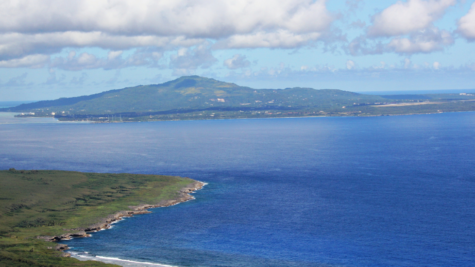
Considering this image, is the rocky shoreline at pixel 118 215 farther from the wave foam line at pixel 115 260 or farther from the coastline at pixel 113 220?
the wave foam line at pixel 115 260

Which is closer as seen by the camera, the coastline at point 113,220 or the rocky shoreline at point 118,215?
the coastline at point 113,220

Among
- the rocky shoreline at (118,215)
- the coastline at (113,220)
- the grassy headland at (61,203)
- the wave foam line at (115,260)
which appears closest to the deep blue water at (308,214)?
the wave foam line at (115,260)

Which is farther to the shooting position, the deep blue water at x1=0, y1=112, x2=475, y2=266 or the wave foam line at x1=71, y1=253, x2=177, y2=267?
the deep blue water at x1=0, y1=112, x2=475, y2=266

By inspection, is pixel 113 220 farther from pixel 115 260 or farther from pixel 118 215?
pixel 115 260

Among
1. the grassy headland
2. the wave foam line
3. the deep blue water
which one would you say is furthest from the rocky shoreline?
the deep blue water

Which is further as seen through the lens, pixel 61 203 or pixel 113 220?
pixel 61 203

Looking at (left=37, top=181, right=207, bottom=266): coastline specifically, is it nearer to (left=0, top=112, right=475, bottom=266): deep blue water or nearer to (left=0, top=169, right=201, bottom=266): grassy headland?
(left=0, top=169, right=201, bottom=266): grassy headland

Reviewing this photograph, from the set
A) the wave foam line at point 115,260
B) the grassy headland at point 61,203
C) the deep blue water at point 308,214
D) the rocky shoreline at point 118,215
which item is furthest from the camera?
the rocky shoreline at point 118,215

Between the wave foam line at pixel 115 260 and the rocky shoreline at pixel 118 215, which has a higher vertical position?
the rocky shoreline at pixel 118 215

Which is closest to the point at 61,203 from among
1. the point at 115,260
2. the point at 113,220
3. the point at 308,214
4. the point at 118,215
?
the point at 118,215
